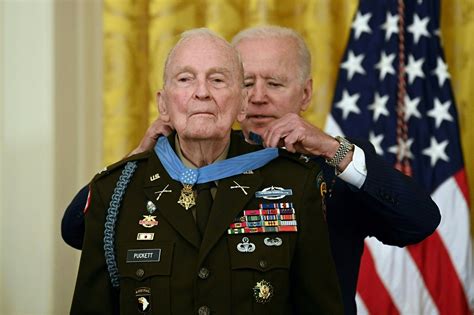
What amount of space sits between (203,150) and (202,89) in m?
0.17

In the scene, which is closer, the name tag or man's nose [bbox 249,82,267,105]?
the name tag

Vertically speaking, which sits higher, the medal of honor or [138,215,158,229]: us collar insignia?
the medal of honor

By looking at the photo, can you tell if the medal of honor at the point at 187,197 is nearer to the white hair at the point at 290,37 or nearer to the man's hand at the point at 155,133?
the man's hand at the point at 155,133

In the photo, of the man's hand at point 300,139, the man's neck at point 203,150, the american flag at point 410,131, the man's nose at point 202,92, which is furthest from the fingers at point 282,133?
the american flag at point 410,131

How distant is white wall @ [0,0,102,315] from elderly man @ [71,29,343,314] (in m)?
1.47

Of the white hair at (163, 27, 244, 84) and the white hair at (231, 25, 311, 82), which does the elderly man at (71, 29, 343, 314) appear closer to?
the white hair at (163, 27, 244, 84)

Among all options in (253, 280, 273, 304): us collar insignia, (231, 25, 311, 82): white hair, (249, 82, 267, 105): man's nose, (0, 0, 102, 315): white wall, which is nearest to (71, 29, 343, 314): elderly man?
(253, 280, 273, 304): us collar insignia

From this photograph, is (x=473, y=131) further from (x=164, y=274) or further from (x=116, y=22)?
(x=164, y=274)

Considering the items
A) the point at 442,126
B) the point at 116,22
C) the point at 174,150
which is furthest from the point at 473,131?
the point at 174,150

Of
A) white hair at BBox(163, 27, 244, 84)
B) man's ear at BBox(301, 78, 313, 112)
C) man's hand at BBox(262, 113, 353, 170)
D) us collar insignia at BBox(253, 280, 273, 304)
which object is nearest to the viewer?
us collar insignia at BBox(253, 280, 273, 304)

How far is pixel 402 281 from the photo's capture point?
3.33 metres

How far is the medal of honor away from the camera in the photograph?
5.82 feet

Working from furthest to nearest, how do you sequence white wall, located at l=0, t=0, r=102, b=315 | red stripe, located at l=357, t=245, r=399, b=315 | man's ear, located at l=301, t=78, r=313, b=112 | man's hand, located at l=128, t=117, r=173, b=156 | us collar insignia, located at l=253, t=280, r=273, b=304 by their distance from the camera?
red stripe, located at l=357, t=245, r=399, b=315, white wall, located at l=0, t=0, r=102, b=315, man's ear, located at l=301, t=78, r=313, b=112, man's hand, located at l=128, t=117, r=173, b=156, us collar insignia, located at l=253, t=280, r=273, b=304

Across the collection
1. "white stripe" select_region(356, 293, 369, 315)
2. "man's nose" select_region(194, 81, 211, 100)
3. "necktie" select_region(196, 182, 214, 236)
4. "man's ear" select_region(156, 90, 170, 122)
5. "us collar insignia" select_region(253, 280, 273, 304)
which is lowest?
"white stripe" select_region(356, 293, 369, 315)
